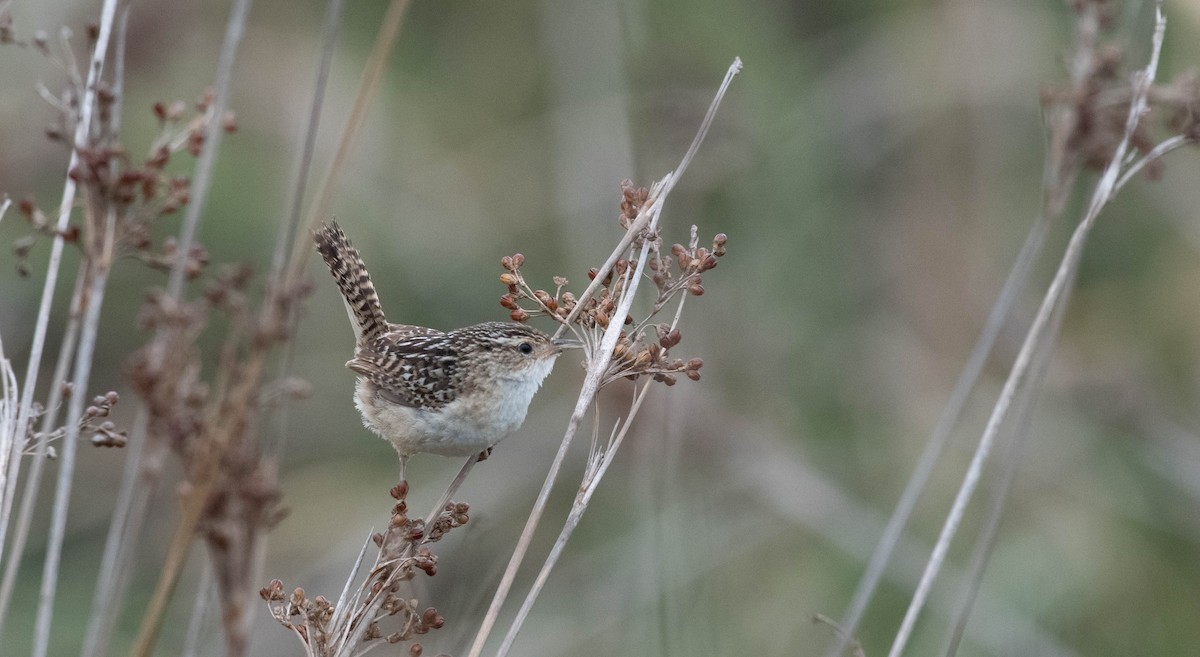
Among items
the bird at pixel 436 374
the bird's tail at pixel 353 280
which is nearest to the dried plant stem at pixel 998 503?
the bird at pixel 436 374

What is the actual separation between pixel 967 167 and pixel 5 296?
573cm

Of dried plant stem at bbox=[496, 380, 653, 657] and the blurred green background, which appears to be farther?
the blurred green background

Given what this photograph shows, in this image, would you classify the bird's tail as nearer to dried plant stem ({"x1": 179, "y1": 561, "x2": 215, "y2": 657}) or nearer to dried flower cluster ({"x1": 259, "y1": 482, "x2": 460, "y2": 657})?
dried flower cluster ({"x1": 259, "y1": 482, "x2": 460, "y2": 657})

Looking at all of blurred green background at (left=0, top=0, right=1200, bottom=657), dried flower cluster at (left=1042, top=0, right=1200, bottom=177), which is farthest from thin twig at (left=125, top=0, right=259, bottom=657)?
blurred green background at (left=0, top=0, right=1200, bottom=657)

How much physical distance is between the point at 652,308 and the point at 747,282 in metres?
4.56

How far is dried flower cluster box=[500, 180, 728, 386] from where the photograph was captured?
2396mm

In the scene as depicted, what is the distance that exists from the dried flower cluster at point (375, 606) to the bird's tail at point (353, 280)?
1.28m

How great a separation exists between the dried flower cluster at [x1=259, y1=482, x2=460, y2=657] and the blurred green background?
2.41 m

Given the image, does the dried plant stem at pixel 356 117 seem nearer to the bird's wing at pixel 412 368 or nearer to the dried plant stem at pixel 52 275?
the dried plant stem at pixel 52 275

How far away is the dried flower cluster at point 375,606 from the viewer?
85.6 inches

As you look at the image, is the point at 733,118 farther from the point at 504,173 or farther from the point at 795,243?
the point at 504,173

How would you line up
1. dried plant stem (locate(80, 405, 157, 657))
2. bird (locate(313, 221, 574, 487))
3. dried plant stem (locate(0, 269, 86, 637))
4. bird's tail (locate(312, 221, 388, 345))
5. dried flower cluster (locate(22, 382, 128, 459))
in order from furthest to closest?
1. bird's tail (locate(312, 221, 388, 345))
2. bird (locate(313, 221, 574, 487))
3. dried flower cluster (locate(22, 382, 128, 459))
4. dried plant stem (locate(0, 269, 86, 637))
5. dried plant stem (locate(80, 405, 157, 657))

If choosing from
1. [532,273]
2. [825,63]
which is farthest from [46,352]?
[825,63]

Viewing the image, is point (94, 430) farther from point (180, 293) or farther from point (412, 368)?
point (412, 368)
